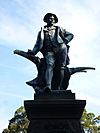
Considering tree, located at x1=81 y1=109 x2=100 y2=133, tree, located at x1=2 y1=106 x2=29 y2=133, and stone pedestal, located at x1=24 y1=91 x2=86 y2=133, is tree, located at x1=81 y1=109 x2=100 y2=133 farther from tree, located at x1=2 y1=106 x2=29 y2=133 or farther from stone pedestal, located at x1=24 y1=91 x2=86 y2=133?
stone pedestal, located at x1=24 y1=91 x2=86 y2=133

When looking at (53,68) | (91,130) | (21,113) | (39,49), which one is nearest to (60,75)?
(53,68)

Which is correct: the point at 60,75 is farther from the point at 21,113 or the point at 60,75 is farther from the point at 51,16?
the point at 21,113

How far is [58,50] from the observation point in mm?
11820

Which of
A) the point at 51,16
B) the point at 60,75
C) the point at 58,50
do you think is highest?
the point at 51,16

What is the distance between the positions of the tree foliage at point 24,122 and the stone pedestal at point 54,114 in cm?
1918

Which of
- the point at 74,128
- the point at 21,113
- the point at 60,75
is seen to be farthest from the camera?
the point at 21,113

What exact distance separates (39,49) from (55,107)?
A: 213 centimetres

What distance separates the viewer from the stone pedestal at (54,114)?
10633 mm

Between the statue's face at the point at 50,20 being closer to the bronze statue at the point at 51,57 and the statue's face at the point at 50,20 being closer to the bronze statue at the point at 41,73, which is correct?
the bronze statue at the point at 51,57

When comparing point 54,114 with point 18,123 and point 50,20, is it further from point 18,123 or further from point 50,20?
point 18,123

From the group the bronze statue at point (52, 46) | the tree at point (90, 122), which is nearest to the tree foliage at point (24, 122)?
the tree at point (90, 122)

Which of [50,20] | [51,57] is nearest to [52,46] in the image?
[51,57]

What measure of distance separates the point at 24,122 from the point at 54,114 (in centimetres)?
2132

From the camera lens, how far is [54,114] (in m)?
10.8
